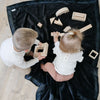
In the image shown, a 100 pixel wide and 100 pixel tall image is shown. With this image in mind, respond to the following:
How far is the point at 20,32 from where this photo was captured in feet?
3.58

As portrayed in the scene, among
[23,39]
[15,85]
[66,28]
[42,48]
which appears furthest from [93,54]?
[15,85]

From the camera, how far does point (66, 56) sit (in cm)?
110

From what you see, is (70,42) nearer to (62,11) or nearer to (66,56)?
(66,56)

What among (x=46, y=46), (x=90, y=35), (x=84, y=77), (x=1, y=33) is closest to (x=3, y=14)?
(x=1, y=33)

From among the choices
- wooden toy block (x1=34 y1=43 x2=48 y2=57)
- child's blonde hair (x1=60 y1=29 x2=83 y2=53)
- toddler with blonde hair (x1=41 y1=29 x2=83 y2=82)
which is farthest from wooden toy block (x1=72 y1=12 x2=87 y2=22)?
child's blonde hair (x1=60 y1=29 x2=83 y2=53)

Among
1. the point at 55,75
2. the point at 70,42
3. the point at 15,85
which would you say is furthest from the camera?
the point at 15,85

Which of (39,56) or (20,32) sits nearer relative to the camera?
(20,32)

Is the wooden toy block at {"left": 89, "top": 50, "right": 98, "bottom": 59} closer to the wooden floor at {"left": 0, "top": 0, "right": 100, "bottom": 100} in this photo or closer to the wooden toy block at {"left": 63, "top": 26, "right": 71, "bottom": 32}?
the wooden toy block at {"left": 63, "top": 26, "right": 71, "bottom": 32}

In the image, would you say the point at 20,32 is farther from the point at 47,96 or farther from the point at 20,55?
the point at 47,96

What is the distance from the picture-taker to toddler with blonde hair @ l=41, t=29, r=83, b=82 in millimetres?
1008

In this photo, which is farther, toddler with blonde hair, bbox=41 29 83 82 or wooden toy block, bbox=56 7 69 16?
wooden toy block, bbox=56 7 69 16

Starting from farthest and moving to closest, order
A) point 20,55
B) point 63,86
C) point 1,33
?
1. point 1,33
2. point 63,86
3. point 20,55

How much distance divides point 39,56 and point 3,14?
765 millimetres

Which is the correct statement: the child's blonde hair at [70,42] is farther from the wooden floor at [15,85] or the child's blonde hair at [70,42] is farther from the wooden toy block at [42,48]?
the wooden floor at [15,85]
